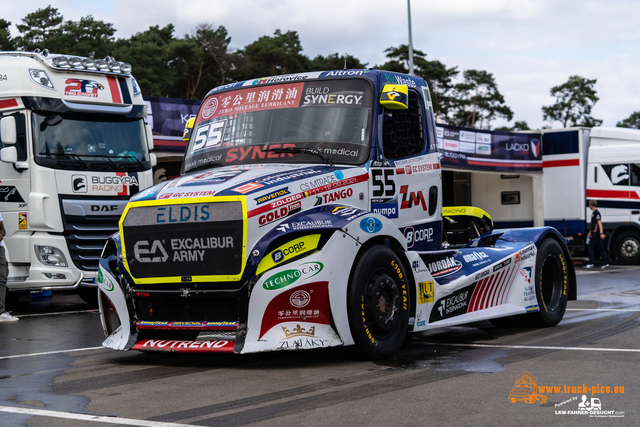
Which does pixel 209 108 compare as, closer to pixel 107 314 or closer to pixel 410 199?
pixel 410 199

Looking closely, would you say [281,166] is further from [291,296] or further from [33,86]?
[33,86]

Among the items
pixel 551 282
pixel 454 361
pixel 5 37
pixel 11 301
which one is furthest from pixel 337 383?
pixel 5 37

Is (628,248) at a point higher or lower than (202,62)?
lower

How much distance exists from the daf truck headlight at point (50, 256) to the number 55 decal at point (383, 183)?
617 cm

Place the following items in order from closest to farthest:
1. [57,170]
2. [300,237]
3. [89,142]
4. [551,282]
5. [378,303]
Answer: [300,237], [378,303], [551,282], [57,170], [89,142]

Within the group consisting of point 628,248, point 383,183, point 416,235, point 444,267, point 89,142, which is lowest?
point 628,248

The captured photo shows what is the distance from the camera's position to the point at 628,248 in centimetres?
2158

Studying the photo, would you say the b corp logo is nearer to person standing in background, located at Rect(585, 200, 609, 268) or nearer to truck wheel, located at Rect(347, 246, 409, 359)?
truck wheel, located at Rect(347, 246, 409, 359)

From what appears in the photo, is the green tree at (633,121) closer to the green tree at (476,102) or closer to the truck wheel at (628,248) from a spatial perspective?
the green tree at (476,102)

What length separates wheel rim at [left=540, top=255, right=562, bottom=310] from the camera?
370 inches

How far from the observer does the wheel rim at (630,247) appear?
70.4 feet

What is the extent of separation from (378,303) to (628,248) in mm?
16851

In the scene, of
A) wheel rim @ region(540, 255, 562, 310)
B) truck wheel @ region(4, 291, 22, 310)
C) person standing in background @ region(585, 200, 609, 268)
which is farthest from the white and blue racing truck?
person standing in background @ region(585, 200, 609, 268)

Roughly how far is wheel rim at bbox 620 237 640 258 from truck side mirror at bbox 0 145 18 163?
16402 mm
